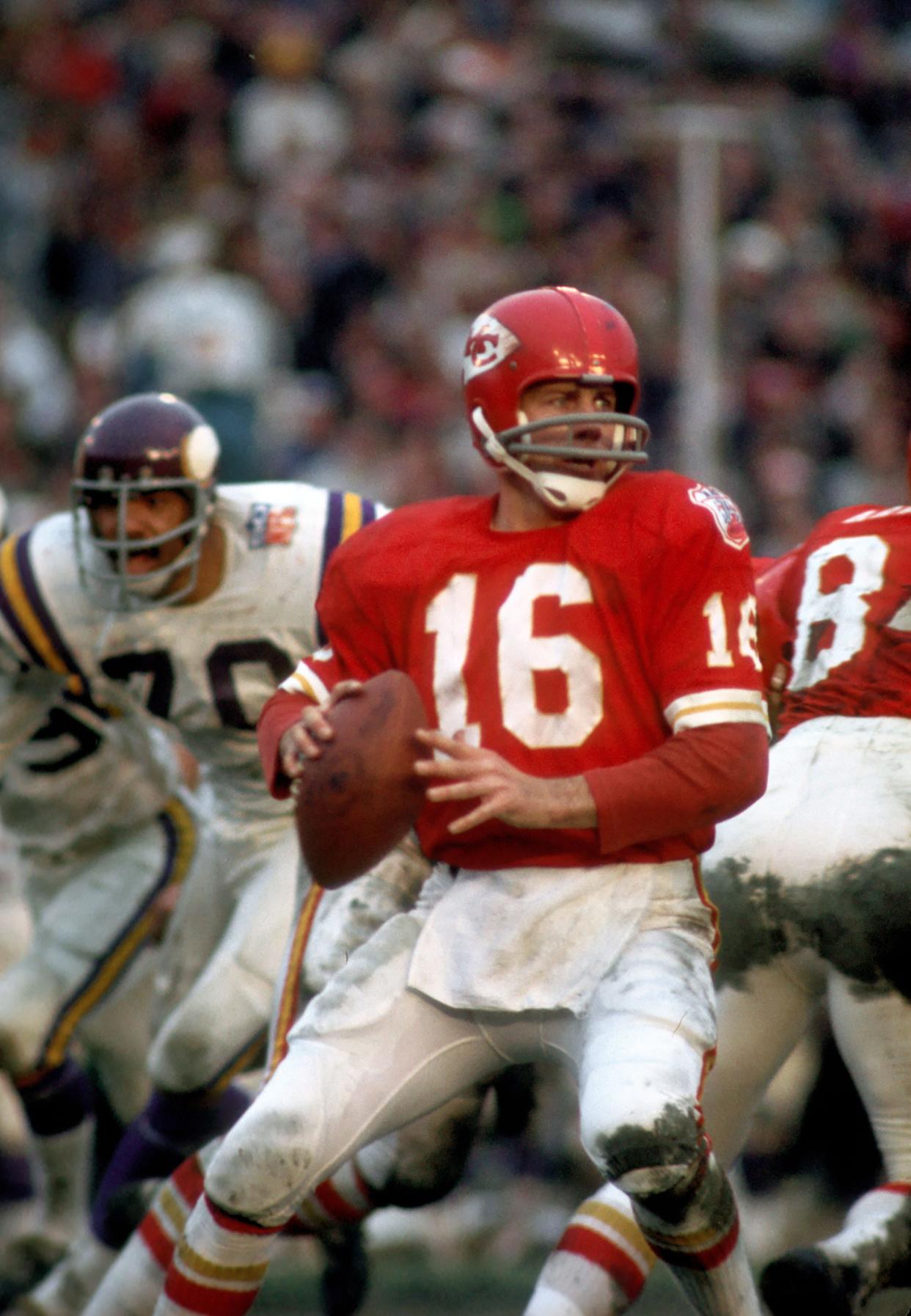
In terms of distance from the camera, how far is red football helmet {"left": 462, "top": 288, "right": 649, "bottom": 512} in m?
3.42

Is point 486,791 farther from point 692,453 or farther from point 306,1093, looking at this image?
point 692,453

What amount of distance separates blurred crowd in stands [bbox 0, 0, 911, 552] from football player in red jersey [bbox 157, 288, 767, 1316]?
4.65 meters

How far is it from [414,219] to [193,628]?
5.60 metres

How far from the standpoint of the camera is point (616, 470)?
3508mm

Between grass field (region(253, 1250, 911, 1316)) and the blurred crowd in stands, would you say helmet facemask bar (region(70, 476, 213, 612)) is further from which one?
the blurred crowd in stands

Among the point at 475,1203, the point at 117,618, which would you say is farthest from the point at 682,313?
the point at 117,618

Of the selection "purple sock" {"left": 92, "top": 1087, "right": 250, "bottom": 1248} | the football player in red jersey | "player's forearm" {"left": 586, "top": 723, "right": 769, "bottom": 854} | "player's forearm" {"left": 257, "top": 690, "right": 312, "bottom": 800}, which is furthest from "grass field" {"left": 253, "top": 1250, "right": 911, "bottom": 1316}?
"player's forearm" {"left": 586, "top": 723, "right": 769, "bottom": 854}

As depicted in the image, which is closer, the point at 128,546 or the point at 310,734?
the point at 310,734

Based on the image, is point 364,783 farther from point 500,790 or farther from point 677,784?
point 677,784

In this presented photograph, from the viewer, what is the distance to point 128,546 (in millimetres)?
4516

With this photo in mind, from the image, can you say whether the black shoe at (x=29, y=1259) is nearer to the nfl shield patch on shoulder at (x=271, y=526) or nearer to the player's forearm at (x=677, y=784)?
the nfl shield patch on shoulder at (x=271, y=526)

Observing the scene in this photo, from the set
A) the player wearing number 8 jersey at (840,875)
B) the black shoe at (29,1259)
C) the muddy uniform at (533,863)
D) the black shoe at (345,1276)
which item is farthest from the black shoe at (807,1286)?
the black shoe at (29,1259)

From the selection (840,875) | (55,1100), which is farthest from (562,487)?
(55,1100)

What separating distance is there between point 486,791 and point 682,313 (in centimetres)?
609
